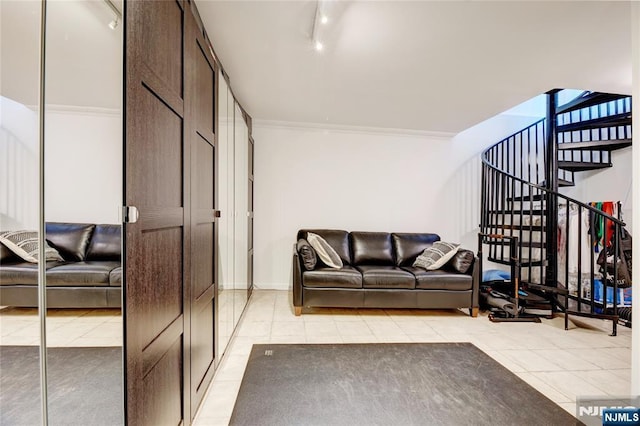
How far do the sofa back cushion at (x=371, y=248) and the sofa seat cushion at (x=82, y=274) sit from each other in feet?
10.2

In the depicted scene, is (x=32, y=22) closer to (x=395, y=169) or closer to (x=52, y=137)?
(x=52, y=137)

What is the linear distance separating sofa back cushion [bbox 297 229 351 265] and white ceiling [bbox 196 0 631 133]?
66.3 inches

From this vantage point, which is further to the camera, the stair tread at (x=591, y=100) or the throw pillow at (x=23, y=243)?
the stair tread at (x=591, y=100)

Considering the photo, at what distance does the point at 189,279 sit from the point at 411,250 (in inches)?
122

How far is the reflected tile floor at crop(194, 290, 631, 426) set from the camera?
186cm

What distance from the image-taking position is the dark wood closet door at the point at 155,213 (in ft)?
2.95

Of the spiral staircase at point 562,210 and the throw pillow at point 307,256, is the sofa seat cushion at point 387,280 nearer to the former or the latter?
the throw pillow at point 307,256

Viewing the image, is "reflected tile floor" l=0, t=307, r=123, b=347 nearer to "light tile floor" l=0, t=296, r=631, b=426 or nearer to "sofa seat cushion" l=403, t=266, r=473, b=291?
"light tile floor" l=0, t=296, r=631, b=426

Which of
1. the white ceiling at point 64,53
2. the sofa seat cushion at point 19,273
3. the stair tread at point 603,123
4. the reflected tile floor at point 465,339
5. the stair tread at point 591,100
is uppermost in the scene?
the stair tread at point 591,100

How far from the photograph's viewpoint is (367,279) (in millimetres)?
3107

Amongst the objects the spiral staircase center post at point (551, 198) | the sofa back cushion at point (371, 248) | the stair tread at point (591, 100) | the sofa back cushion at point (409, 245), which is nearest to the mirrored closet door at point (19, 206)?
the sofa back cushion at point (371, 248)

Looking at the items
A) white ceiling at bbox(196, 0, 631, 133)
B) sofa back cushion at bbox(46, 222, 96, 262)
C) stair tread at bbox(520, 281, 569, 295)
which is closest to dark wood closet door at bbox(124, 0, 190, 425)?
sofa back cushion at bbox(46, 222, 96, 262)

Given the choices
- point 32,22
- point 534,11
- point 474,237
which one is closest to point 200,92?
point 32,22

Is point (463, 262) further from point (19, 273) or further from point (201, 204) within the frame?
point (19, 273)
